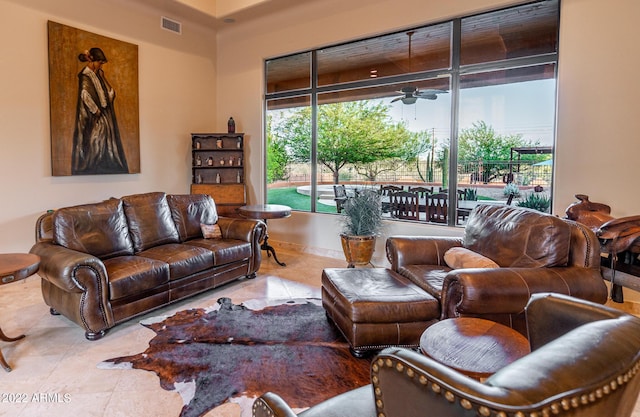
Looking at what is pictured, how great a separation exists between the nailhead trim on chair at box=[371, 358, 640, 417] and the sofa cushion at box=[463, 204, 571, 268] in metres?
1.99

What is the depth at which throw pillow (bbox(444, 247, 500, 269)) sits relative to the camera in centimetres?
278

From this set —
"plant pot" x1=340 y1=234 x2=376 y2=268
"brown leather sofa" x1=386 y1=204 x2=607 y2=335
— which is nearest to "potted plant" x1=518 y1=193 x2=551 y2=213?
"brown leather sofa" x1=386 y1=204 x2=607 y2=335

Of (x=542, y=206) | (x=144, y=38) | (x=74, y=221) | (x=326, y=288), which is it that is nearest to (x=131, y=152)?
(x=144, y=38)

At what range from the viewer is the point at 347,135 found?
17.9 ft

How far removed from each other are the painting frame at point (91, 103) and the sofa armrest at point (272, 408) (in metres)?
4.49

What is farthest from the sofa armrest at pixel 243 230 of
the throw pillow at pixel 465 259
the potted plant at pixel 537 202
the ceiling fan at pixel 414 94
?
the potted plant at pixel 537 202

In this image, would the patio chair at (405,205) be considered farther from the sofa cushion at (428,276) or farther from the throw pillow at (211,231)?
the throw pillow at (211,231)

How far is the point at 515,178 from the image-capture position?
164 inches

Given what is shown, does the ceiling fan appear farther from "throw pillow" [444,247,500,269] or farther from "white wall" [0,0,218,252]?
"white wall" [0,0,218,252]

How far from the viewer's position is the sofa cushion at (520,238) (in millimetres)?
2572

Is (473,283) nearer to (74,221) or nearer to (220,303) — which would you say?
(220,303)

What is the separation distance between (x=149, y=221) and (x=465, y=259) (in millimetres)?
3181

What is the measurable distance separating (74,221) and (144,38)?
3252 millimetres

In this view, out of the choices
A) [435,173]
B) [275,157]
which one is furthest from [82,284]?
[435,173]
